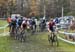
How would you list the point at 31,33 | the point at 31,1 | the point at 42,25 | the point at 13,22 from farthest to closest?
the point at 31,1
the point at 42,25
the point at 31,33
the point at 13,22

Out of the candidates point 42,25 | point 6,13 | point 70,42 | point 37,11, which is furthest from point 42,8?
point 70,42

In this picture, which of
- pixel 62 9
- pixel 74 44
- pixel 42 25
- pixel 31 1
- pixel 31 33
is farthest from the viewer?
pixel 31 1

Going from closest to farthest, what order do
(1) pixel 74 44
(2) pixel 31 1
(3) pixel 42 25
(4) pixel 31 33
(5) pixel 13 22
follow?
1. (1) pixel 74 44
2. (5) pixel 13 22
3. (4) pixel 31 33
4. (3) pixel 42 25
5. (2) pixel 31 1

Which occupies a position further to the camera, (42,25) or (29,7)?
(29,7)

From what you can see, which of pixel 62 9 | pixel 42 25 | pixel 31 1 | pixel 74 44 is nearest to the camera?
pixel 74 44

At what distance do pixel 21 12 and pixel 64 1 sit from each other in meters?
11.5

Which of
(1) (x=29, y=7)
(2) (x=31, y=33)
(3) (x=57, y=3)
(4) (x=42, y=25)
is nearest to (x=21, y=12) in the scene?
(1) (x=29, y=7)

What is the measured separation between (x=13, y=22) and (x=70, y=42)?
26.1 ft

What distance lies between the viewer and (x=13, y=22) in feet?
105

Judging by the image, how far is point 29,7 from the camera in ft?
306

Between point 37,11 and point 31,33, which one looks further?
point 37,11

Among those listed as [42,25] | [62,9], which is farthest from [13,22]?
[62,9]

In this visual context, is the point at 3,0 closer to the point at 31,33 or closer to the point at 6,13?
the point at 6,13

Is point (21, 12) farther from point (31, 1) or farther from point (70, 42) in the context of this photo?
point (70, 42)
